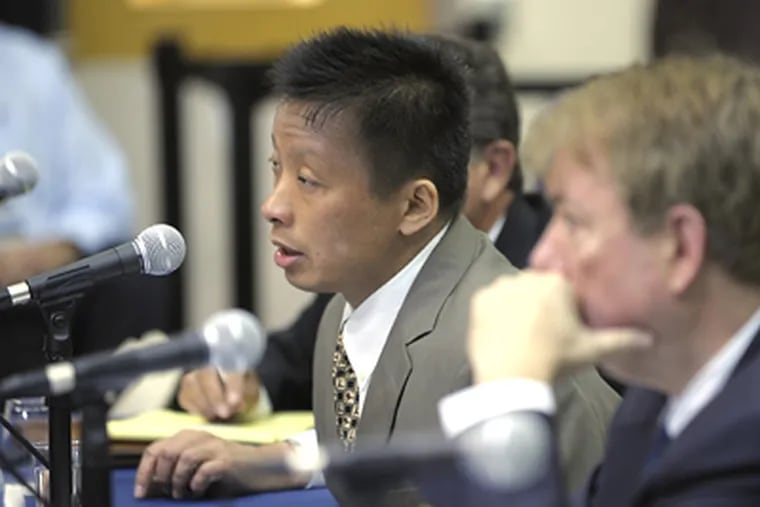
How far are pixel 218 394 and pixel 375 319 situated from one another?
0.35 meters

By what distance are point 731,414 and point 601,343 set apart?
99mm

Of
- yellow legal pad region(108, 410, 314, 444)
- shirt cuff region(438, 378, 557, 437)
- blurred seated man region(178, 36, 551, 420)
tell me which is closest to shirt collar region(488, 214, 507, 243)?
blurred seated man region(178, 36, 551, 420)

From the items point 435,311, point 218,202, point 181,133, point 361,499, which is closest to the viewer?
point 361,499

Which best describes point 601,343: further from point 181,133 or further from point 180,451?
point 181,133

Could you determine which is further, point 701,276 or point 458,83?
point 458,83

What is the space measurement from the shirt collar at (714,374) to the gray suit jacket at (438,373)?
28 cm

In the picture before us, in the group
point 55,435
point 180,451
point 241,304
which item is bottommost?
point 241,304

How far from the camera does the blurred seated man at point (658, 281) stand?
1.08 m

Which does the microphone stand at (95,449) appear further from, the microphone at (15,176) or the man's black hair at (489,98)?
the man's black hair at (489,98)

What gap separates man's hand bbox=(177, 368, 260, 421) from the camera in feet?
5.99

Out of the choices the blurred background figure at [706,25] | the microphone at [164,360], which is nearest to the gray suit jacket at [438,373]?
the microphone at [164,360]

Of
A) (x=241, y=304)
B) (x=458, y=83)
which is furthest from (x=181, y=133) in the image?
(x=458, y=83)

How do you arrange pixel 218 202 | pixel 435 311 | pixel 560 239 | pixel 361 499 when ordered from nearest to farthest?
pixel 361 499, pixel 560 239, pixel 435 311, pixel 218 202

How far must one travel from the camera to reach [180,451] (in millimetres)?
1551
